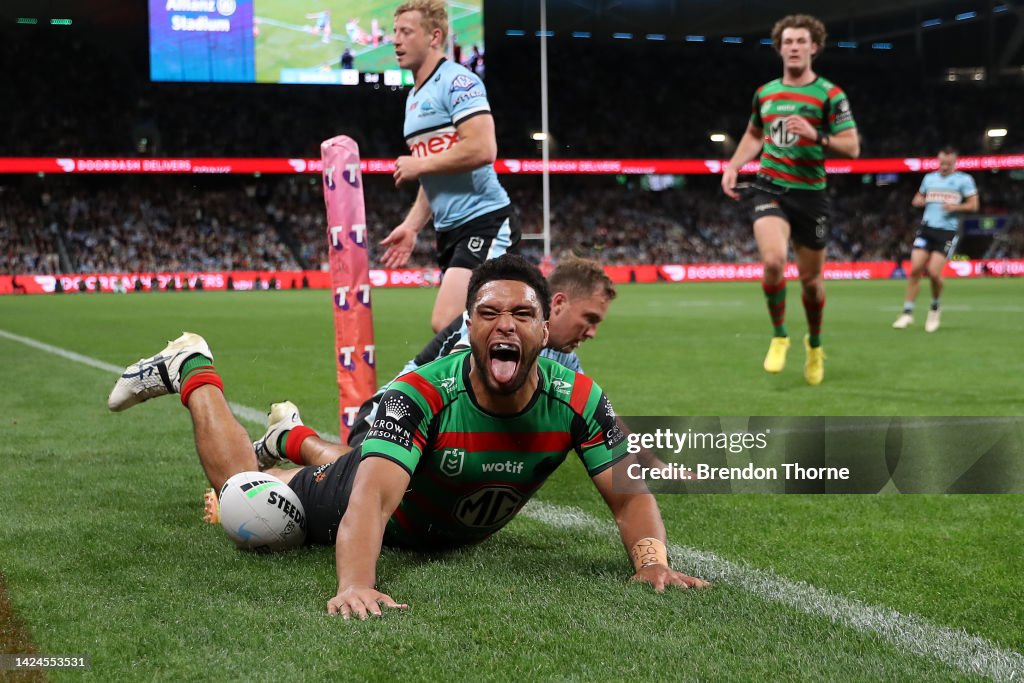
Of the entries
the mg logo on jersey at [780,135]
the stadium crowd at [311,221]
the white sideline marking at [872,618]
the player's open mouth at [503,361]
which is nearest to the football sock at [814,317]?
the mg logo on jersey at [780,135]

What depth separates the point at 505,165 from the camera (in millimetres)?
41125

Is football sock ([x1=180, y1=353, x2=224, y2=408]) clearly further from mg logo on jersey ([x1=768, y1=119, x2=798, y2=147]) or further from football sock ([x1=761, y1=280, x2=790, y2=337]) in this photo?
mg logo on jersey ([x1=768, y1=119, x2=798, y2=147])

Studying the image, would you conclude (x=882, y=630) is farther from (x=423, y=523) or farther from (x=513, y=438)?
(x=423, y=523)

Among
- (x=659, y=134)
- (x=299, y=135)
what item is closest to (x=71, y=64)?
(x=299, y=135)

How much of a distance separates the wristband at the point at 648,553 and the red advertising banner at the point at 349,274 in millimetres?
2454

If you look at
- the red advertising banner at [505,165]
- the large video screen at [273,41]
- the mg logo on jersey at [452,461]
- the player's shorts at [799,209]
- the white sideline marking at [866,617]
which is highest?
the large video screen at [273,41]

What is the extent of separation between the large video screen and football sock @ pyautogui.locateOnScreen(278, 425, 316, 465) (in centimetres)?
3082

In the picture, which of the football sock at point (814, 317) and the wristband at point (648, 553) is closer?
Answer: the wristband at point (648, 553)

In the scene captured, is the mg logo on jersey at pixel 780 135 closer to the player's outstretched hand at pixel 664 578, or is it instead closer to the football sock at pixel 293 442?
the football sock at pixel 293 442

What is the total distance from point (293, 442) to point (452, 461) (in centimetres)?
153

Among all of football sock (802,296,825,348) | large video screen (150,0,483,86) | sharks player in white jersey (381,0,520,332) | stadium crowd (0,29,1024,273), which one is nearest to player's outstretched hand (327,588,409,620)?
sharks player in white jersey (381,0,520,332)

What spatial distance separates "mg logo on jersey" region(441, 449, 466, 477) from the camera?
324cm

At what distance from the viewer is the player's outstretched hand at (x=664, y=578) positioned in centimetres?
311

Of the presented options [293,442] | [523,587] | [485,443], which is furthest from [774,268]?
[523,587]
